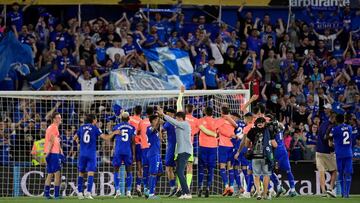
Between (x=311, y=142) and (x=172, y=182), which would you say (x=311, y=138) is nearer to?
(x=311, y=142)

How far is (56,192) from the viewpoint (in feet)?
86.2

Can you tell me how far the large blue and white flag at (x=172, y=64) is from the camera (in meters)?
32.9

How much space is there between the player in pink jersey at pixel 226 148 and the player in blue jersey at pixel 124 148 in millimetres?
2232

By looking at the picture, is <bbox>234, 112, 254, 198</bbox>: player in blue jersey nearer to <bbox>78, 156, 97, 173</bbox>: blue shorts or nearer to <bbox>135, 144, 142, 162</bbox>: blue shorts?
<bbox>135, 144, 142, 162</bbox>: blue shorts

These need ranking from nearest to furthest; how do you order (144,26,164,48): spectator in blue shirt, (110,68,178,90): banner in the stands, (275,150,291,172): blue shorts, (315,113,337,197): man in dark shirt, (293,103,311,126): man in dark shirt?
(275,150,291,172): blue shorts → (315,113,337,197): man in dark shirt → (110,68,178,90): banner in the stands → (293,103,311,126): man in dark shirt → (144,26,164,48): spectator in blue shirt

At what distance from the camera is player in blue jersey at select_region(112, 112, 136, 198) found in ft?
88.0

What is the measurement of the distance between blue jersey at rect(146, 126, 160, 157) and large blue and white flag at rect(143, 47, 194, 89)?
249 inches

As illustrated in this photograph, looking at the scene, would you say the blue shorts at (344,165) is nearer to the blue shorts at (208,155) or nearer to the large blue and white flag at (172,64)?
the blue shorts at (208,155)

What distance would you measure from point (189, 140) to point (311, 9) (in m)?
11.9

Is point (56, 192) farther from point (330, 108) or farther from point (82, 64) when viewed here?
point (330, 108)

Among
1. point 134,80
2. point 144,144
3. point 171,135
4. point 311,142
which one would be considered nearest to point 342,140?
point 171,135

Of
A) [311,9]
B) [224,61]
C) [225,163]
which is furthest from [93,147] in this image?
[311,9]

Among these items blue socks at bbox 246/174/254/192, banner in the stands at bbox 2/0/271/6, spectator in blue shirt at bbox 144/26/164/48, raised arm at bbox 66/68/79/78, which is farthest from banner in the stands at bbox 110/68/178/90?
blue socks at bbox 246/174/254/192

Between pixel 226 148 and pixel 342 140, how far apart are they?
2.95m
